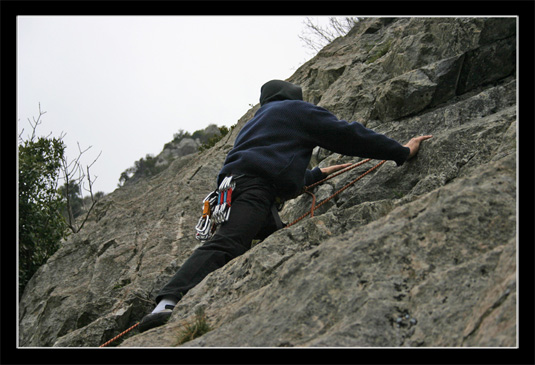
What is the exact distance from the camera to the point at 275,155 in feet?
20.9

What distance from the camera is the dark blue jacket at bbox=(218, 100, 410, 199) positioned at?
6.36 meters

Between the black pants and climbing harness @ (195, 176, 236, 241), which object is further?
climbing harness @ (195, 176, 236, 241)

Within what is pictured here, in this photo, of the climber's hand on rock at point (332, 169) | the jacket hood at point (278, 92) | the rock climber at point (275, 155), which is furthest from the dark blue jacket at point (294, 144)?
the climber's hand on rock at point (332, 169)

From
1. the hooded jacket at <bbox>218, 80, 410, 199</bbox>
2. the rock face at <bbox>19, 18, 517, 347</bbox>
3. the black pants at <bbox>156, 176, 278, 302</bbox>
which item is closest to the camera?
the rock face at <bbox>19, 18, 517, 347</bbox>

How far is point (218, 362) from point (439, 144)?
11.8ft

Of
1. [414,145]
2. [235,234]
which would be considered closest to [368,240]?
[235,234]

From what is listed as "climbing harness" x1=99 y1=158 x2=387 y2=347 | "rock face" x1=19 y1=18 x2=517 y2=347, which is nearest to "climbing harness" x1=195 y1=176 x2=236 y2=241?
"climbing harness" x1=99 y1=158 x2=387 y2=347

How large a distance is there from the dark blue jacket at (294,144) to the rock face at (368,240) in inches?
23.1

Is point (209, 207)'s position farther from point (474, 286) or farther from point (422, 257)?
point (474, 286)

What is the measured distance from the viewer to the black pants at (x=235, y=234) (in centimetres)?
577

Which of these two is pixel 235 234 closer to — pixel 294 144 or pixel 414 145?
pixel 294 144

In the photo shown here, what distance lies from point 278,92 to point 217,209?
1.63 meters

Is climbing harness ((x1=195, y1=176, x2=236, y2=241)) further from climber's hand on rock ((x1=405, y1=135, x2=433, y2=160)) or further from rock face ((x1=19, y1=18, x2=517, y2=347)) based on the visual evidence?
climber's hand on rock ((x1=405, y1=135, x2=433, y2=160))

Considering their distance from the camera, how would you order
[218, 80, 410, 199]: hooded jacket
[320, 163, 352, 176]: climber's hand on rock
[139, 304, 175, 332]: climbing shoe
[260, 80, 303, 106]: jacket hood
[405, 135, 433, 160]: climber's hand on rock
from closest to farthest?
[139, 304, 175, 332]: climbing shoe → [218, 80, 410, 199]: hooded jacket → [405, 135, 433, 160]: climber's hand on rock → [260, 80, 303, 106]: jacket hood → [320, 163, 352, 176]: climber's hand on rock
